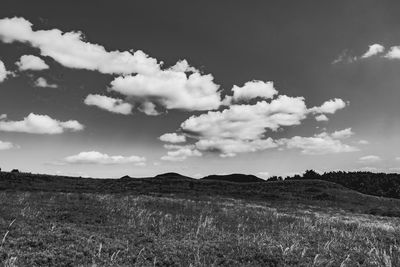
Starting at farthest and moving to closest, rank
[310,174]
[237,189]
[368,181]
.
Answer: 1. [310,174]
2. [368,181]
3. [237,189]

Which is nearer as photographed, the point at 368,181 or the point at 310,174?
the point at 368,181

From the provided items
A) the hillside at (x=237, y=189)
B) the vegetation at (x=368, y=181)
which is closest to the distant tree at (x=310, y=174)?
the vegetation at (x=368, y=181)

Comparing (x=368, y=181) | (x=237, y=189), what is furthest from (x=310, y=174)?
(x=237, y=189)

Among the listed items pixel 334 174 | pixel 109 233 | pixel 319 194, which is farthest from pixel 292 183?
pixel 334 174

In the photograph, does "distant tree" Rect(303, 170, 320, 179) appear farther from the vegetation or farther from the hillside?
the hillside

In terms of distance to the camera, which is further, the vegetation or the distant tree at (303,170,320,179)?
the distant tree at (303,170,320,179)

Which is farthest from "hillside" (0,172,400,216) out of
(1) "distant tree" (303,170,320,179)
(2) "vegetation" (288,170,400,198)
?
(1) "distant tree" (303,170,320,179)

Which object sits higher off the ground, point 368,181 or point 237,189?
point 368,181

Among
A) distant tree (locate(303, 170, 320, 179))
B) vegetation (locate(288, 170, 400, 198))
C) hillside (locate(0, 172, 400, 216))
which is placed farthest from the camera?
distant tree (locate(303, 170, 320, 179))

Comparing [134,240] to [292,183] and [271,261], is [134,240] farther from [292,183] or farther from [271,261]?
[292,183]

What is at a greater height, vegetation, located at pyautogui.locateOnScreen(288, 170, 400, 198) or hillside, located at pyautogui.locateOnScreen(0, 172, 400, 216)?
vegetation, located at pyautogui.locateOnScreen(288, 170, 400, 198)

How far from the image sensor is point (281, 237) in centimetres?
1731

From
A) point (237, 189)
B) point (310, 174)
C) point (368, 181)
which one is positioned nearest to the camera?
point (237, 189)

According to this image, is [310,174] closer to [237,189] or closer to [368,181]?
[368,181]
